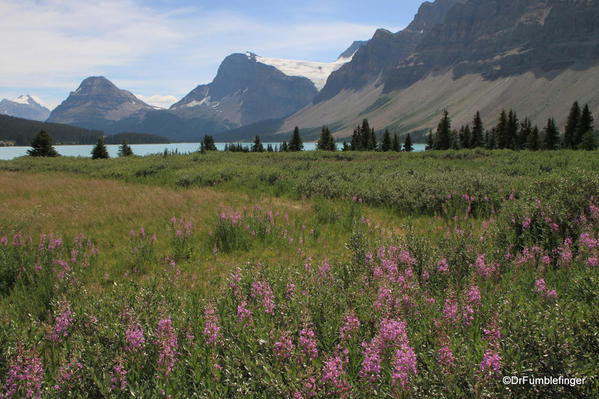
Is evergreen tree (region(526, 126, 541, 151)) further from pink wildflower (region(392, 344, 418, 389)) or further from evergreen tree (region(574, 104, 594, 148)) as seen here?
pink wildflower (region(392, 344, 418, 389))

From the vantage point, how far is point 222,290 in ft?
14.1

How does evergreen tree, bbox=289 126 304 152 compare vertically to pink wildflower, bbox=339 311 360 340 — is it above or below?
above

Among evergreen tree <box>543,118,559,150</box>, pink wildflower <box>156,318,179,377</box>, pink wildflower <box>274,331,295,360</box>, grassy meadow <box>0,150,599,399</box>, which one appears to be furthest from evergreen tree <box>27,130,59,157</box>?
evergreen tree <box>543,118,559,150</box>

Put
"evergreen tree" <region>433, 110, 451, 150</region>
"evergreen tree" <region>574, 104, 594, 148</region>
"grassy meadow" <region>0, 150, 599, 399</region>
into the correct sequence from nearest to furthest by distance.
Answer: "grassy meadow" <region>0, 150, 599, 399</region> → "evergreen tree" <region>574, 104, 594, 148</region> → "evergreen tree" <region>433, 110, 451, 150</region>

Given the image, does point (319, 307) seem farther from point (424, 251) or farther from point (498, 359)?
point (424, 251)

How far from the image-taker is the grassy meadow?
251cm

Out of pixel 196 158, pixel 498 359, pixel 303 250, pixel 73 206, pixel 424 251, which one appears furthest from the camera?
pixel 196 158

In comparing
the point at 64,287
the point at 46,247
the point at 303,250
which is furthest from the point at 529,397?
the point at 46,247

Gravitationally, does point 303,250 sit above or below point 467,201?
below

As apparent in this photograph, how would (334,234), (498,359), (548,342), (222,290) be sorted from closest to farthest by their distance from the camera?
1. (498,359)
2. (548,342)
3. (222,290)
4. (334,234)

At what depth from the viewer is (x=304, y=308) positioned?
3.36 metres

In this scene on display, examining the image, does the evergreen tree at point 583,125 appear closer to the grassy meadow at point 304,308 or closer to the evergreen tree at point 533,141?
the evergreen tree at point 533,141

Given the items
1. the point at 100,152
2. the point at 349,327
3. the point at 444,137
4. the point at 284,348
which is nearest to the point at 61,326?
the point at 284,348

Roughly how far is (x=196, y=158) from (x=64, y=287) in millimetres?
28256
